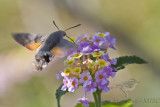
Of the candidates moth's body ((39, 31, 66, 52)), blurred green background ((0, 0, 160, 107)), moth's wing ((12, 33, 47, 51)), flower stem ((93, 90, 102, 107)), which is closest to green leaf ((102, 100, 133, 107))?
flower stem ((93, 90, 102, 107))

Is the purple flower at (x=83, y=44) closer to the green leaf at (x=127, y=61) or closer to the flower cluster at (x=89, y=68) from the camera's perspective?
the flower cluster at (x=89, y=68)

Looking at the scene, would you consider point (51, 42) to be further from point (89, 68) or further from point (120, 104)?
point (120, 104)

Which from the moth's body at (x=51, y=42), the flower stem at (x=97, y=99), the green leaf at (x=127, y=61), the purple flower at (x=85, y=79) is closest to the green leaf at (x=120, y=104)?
the flower stem at (x=97, y=99)

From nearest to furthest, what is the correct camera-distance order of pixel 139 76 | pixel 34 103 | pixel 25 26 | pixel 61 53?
pixel 61 53, pixel 34 103, pixel 139 76, pixel 25 26

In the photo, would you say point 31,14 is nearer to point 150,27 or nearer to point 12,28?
point 12,28

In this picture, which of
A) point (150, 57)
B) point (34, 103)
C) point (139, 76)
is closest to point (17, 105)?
point (34, 103)

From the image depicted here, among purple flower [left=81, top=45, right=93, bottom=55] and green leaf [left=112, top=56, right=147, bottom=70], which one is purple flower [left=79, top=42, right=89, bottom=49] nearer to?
purple flower [left=81, top=45, right=93, bottom=55]

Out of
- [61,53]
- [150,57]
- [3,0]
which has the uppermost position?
[3,0]
